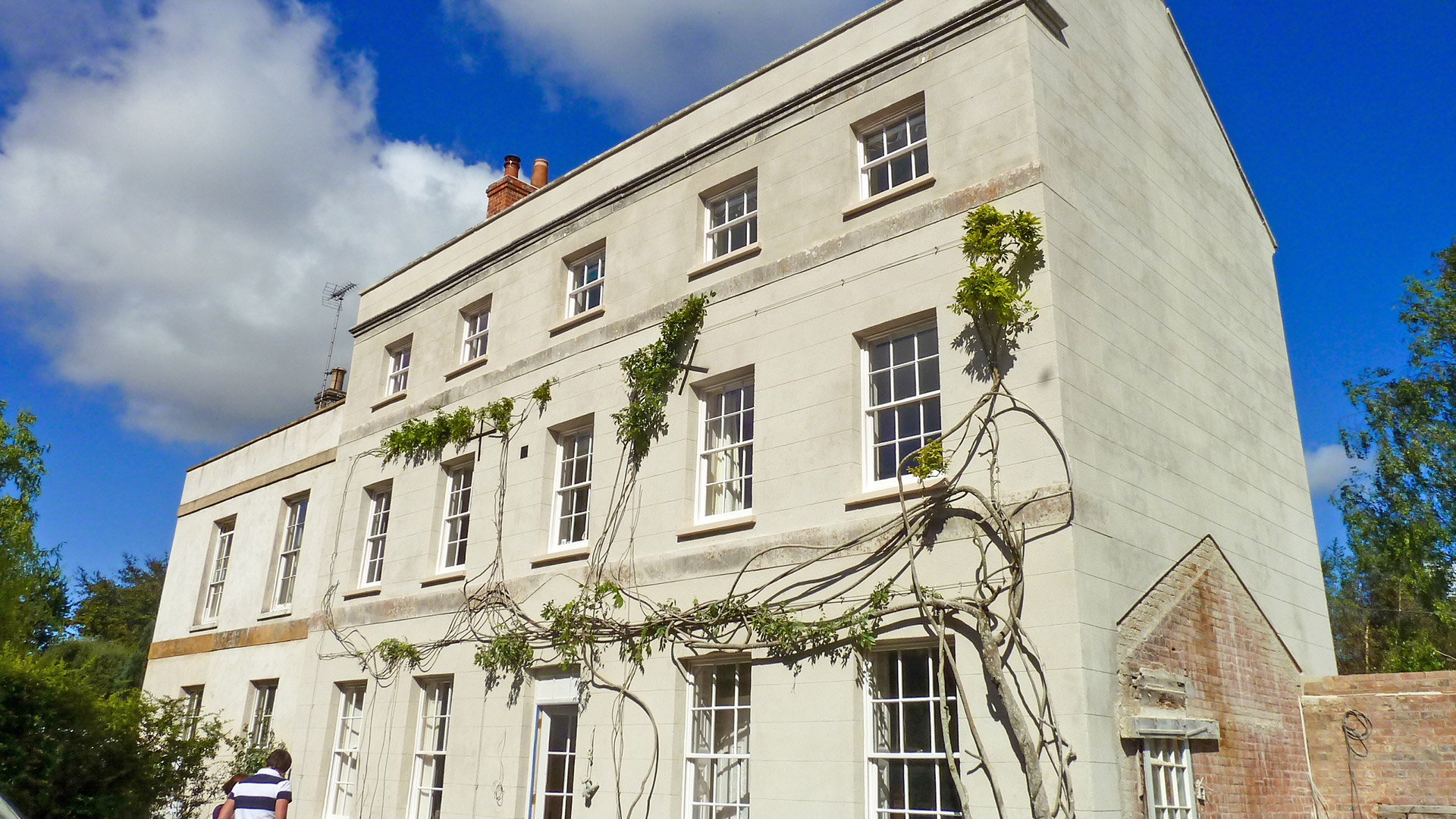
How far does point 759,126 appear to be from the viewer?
42.9 ft

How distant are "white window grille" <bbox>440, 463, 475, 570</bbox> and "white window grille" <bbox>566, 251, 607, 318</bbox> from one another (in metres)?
3.05

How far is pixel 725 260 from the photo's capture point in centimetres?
1279

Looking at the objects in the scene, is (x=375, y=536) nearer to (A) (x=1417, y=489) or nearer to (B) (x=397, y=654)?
(B) (x=397, y=654)

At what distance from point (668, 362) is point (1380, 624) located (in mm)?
30400

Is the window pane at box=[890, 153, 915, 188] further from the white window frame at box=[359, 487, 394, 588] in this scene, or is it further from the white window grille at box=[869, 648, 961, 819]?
the white window frame at box=[359, 487, 394, 588]

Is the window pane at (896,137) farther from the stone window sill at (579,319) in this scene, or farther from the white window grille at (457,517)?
the white window grille at (457,517)

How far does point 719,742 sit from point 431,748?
18.6 ft

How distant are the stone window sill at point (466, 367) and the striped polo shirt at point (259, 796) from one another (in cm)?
809

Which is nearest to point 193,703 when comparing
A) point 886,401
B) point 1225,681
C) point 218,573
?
point 218,573

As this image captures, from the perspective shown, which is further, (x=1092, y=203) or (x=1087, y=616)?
(x=1092, y=203)

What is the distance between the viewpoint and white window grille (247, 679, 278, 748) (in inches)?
697

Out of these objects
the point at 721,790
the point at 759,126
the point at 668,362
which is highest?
the point at 759,126

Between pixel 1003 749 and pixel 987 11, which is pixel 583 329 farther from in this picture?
pixel 1003 749

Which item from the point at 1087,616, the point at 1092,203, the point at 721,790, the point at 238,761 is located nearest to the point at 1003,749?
the point at 1087,616
